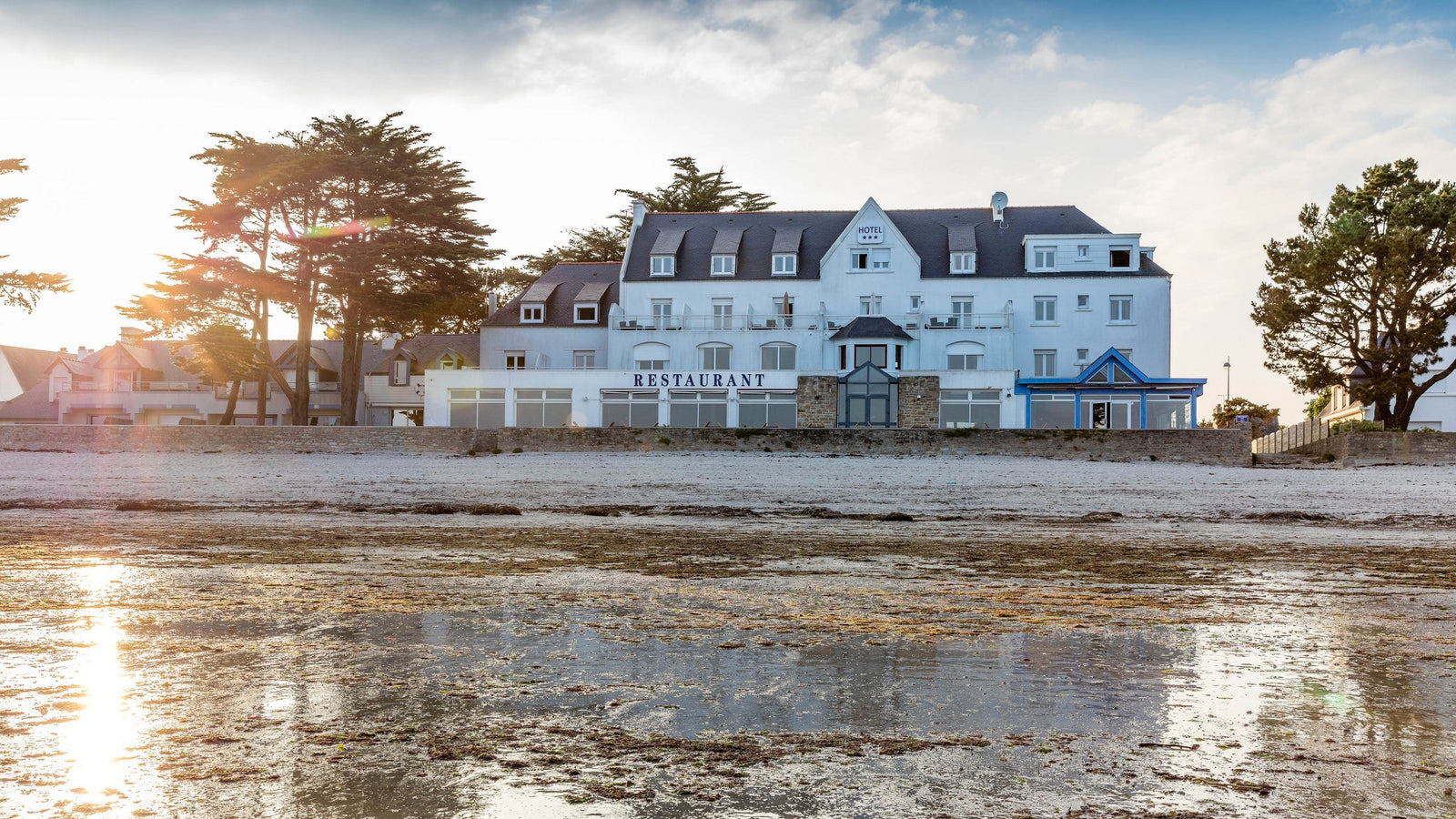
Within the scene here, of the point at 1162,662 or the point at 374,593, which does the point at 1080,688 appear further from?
the point at 374,593

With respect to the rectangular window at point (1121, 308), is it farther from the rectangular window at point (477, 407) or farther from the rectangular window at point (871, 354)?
the rectangular window at point (477, 407)

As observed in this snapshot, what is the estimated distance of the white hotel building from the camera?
46562 millimetres

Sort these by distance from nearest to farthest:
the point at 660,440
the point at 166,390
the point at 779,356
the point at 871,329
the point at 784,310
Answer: the point at 660,440 → the point at 871,329 → the point at 779,356 → the point at 784,310 → the point at 166,390

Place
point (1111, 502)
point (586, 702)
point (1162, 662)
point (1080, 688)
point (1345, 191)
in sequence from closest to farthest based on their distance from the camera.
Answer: point (586, 702) → point (1080, 688) → point (1162, 662) → point (1111, 502) → point (1345, 191)

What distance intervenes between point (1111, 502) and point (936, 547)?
1009 cm

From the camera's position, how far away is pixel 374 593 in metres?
8.23

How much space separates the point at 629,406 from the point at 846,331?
36.2 ft

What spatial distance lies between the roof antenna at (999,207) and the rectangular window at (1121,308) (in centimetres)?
781

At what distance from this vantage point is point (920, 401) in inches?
1811

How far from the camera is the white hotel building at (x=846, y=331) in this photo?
46.6 metres

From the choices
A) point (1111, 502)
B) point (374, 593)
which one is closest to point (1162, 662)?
point (374, 593)

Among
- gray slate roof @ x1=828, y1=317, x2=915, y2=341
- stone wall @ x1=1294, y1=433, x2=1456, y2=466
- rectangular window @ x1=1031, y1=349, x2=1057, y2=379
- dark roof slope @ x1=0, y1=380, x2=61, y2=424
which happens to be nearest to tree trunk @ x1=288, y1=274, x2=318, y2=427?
gray slate roof @ x1=828, y1=317, x2=915, y2=341

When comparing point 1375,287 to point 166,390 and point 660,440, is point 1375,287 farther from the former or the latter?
point 166,390

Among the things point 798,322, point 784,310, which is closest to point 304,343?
point 784,310
